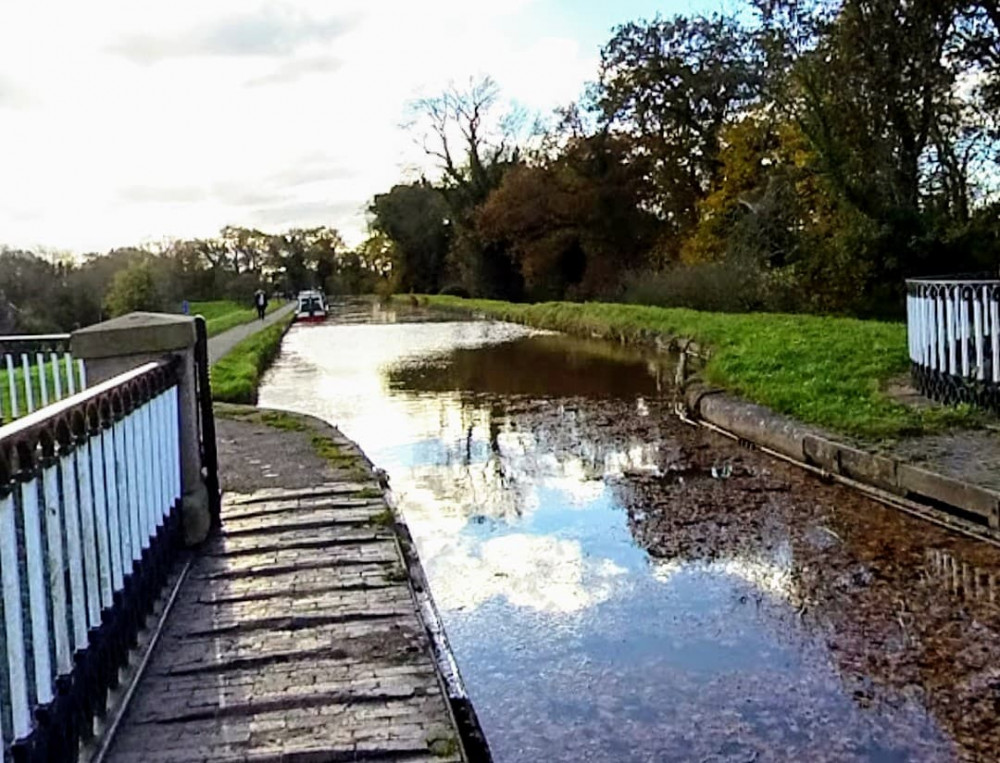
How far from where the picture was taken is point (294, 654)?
3543 millimetres

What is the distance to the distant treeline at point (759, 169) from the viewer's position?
17.2 m

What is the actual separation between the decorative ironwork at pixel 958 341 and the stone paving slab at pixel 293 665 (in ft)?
16.8

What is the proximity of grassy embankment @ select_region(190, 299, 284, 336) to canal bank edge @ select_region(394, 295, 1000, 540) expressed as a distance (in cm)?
1714

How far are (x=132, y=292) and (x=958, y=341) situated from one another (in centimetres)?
2802

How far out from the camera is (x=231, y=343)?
23.5m

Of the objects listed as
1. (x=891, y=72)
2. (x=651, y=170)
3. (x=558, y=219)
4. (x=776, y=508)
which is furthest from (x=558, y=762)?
(x=558, y=219)

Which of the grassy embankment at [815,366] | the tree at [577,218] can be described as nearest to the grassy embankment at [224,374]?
the grassy embankment at [815,366]

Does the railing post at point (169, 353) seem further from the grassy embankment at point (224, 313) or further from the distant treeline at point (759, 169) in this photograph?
the grassy embankment at point (224, 313)

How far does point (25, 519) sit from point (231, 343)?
70.9 ft

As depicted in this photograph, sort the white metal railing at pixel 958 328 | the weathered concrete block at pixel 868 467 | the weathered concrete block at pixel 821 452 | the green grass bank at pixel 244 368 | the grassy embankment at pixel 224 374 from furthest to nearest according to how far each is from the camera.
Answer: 1. the green grass bank at pixel 244 368
2. the white metal railing at pixel 958 328
3. the weathered concrete block at pixel 821 452
4. the grassy embankment at pixel 224 374
5. the weathered concrete block at pixel 868 467

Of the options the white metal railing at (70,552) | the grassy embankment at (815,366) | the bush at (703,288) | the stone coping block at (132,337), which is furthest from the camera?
the bush at (703,288)

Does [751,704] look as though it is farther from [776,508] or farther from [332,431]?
[332,431]

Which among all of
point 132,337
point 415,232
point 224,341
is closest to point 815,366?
point 132,337

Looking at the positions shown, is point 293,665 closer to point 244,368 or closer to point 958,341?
point 958,341
